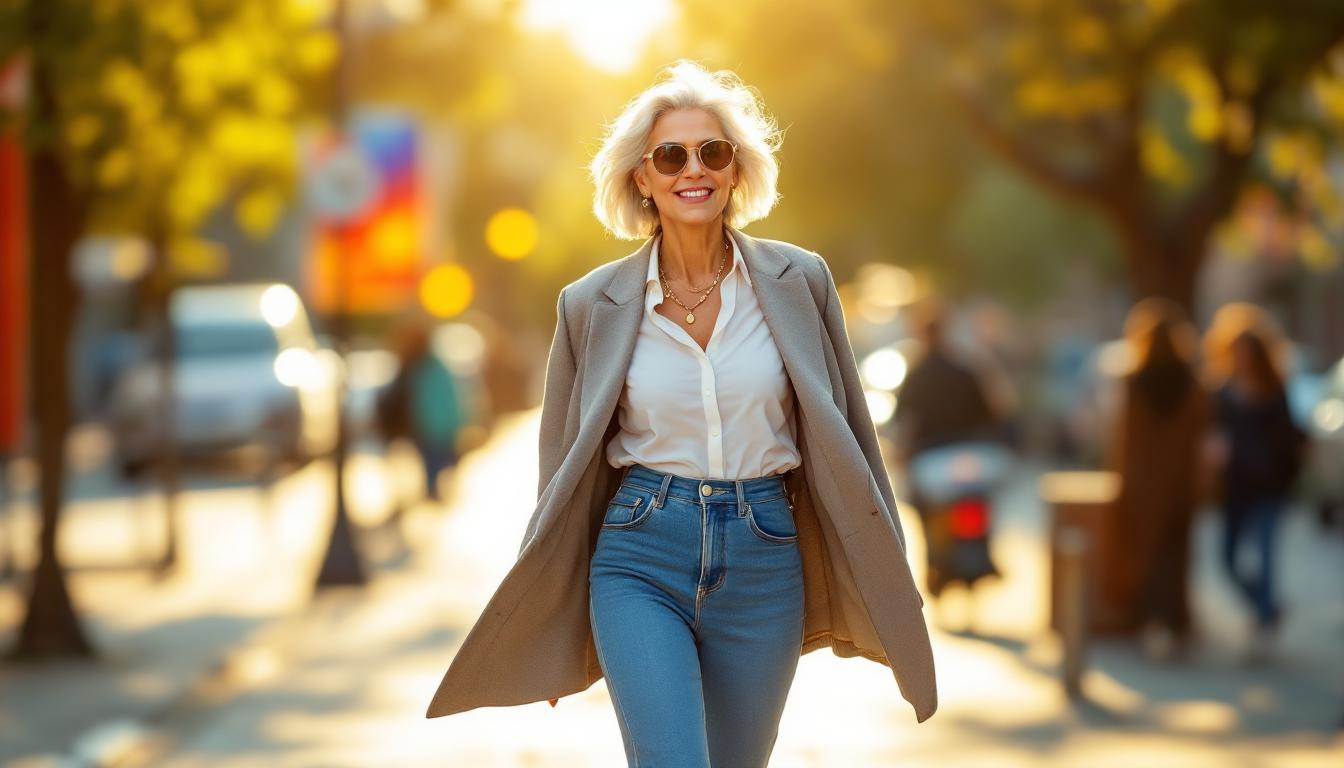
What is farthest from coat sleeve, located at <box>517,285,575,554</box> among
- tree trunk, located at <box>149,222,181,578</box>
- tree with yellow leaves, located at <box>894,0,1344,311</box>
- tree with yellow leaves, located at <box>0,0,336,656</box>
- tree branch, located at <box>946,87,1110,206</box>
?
tree trunk, located at <box>149,222,181,578</box>

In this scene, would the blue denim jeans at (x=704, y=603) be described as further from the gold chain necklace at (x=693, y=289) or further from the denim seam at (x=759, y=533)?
the gold chain necklace at (x=693, y=289)

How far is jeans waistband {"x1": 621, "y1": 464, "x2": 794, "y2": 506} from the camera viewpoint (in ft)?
15.2

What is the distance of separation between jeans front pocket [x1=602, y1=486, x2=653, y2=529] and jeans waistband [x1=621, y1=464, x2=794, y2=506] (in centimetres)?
2

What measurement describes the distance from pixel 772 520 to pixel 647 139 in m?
0.88

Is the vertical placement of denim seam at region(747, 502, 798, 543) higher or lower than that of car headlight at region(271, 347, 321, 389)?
higher

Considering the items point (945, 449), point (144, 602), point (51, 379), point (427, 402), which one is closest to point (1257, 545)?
point (945, 449)

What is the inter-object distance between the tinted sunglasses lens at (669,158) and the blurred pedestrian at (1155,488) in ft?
25.4

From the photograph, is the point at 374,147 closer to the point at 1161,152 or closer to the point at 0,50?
the point at 1161,152

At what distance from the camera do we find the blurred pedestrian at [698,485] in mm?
4617

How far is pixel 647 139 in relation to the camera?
4871mm

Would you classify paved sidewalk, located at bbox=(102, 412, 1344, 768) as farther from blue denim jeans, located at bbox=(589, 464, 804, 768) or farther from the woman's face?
the woman's face

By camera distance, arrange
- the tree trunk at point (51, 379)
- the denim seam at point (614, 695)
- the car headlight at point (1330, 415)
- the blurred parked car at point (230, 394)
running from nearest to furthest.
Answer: the denim seam at point (614, 695) < the tree trunk at point (51, 379) < the car headlight at point (1330, 415) < the blurred parked car at point (230, 394)

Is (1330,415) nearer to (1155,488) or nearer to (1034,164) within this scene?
(1034,164)

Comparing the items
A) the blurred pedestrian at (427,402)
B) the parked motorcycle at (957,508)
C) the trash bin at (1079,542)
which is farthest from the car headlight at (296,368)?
the trash bin at (1079,542)
